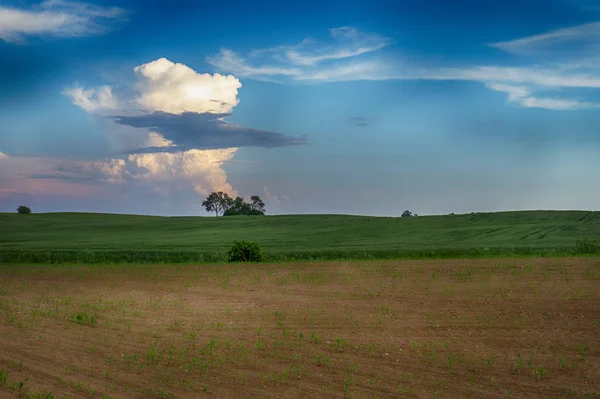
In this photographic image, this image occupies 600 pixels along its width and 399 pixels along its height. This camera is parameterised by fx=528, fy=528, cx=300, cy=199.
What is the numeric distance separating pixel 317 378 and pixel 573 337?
6.76 m

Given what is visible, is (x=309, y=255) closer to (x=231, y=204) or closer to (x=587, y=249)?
(x=587, y=249)

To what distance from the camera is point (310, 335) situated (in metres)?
→ 13.0

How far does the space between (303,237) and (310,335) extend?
3643 cm

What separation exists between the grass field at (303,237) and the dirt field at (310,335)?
10.2m

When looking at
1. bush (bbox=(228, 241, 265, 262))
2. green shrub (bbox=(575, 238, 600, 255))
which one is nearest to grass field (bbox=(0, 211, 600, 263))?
green shrub (bbox=(575, 238, 600, 255))

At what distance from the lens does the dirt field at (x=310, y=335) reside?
10.1 m

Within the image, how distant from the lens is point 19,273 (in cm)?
2350

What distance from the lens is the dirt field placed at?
1014 centimetres

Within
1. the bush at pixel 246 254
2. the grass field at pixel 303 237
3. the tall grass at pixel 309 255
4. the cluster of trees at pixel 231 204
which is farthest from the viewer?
the cluster of trees at pixel 231 204

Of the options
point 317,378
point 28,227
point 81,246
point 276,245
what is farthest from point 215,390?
point 28,227

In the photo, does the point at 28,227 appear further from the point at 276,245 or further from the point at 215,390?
the point at 215,390

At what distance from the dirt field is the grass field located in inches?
401

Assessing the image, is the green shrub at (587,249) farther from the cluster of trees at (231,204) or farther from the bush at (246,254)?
the cluster of trees at (231,204)

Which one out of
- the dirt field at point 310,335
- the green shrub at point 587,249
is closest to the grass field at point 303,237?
the green shrub at point 587,249
